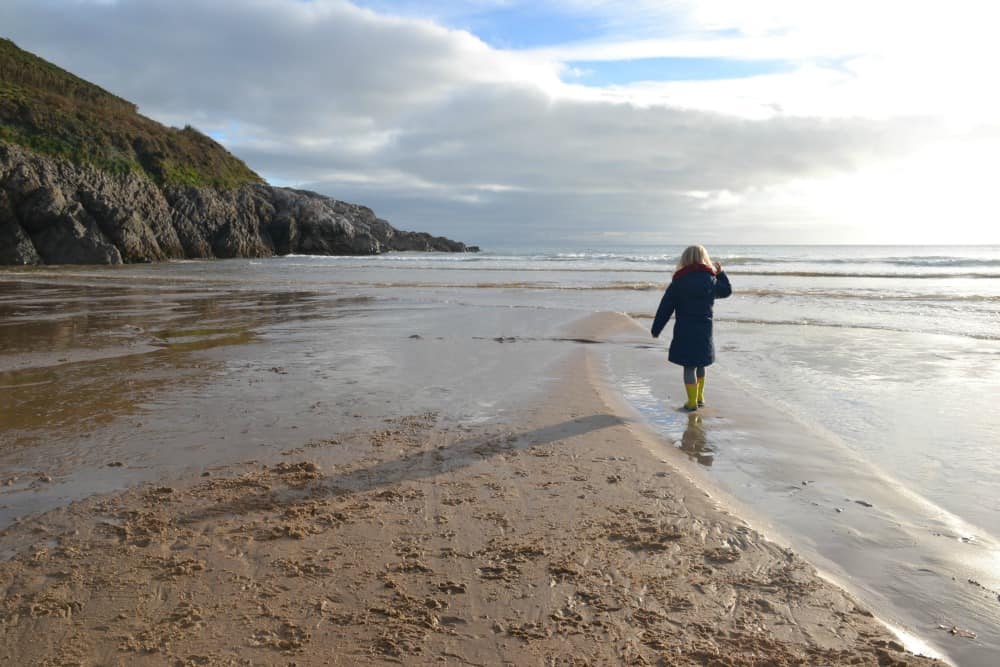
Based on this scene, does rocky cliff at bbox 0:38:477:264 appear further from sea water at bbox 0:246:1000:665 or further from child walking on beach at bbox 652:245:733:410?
child walking on beach at bbox 652:245:733:410

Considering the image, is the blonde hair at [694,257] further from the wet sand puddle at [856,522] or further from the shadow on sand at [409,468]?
the shadow on sand at [409,468]

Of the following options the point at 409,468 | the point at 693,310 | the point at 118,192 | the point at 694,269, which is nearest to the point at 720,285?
the point at 694,269

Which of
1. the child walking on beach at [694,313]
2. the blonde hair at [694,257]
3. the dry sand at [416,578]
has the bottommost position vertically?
the dry sand at [416,578]

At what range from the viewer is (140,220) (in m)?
37.8

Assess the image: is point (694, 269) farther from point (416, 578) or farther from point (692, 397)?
point (416, 578)

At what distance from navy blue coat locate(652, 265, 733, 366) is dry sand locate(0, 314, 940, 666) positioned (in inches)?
95.6

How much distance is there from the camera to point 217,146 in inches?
2265

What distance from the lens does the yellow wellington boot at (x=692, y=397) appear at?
245 inches

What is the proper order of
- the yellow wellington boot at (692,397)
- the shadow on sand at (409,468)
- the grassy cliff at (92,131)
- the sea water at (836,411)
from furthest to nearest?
the grassy cliff at (92,131), the yellow wellington boot at (692,397), the shadow on sand at (409,468), the sea water at (836,411)

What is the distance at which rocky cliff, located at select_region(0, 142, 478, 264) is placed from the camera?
3206 cm

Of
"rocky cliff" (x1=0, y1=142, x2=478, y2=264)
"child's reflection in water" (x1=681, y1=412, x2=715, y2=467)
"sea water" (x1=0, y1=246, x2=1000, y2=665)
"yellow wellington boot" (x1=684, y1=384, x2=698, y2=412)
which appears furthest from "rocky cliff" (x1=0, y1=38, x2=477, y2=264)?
"child's reflection in water" (x1=681, y1=412, x2=715, y2=467)

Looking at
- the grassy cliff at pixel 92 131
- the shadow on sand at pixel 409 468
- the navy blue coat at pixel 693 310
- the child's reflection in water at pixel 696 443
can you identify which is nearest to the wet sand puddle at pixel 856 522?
the child's reflection in water at pixel 696 443

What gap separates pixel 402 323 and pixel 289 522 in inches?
362

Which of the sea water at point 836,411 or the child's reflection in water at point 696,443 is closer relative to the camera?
the sea water at point 836,411
